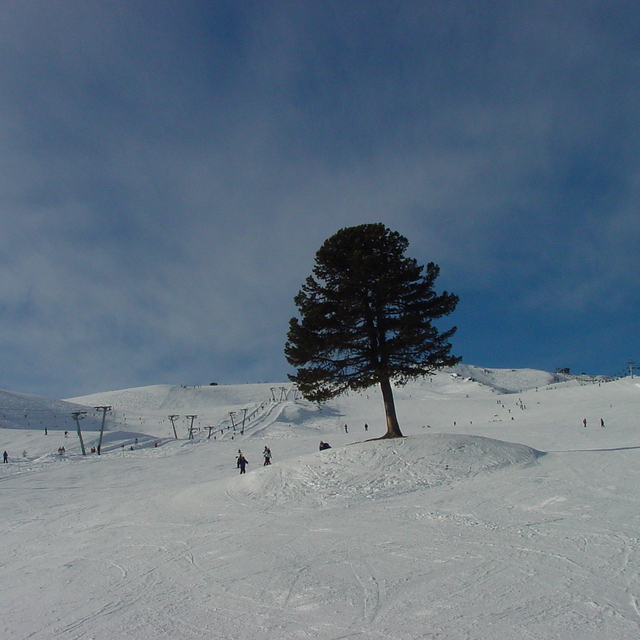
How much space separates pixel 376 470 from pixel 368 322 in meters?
8.08

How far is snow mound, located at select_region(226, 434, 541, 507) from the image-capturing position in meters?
15.1

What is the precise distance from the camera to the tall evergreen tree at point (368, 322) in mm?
21766

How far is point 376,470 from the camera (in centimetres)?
1644

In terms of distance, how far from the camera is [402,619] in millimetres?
5793

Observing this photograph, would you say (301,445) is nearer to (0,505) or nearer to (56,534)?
(0,505)

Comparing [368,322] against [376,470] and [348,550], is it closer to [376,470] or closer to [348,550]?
[376,470]

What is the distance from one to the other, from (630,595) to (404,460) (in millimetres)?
11196

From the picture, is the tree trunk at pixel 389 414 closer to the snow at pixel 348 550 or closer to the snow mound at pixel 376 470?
the snow mound at pixel 376 470

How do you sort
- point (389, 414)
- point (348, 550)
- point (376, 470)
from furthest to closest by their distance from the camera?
point (389, 414)
point (376, 470)
point (348, 550)

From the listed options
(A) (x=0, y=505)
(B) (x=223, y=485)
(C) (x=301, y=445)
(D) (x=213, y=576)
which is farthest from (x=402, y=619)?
(C) (x=301, y=445)

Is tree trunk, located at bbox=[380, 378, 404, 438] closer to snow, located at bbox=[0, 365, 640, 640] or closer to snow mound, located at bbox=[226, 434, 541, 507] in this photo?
snow mound, located at bbox=[226, 434, 541, 507]

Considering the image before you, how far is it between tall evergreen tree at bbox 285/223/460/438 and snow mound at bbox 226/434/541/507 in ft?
12.4

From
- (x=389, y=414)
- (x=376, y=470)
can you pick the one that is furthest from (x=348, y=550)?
(x=389, y=414)

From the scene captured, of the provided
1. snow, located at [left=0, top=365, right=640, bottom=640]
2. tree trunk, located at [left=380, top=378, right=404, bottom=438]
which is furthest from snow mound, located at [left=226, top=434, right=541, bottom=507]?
tree trunk, located at [left=380, top=378, right=404, bottom=438]
